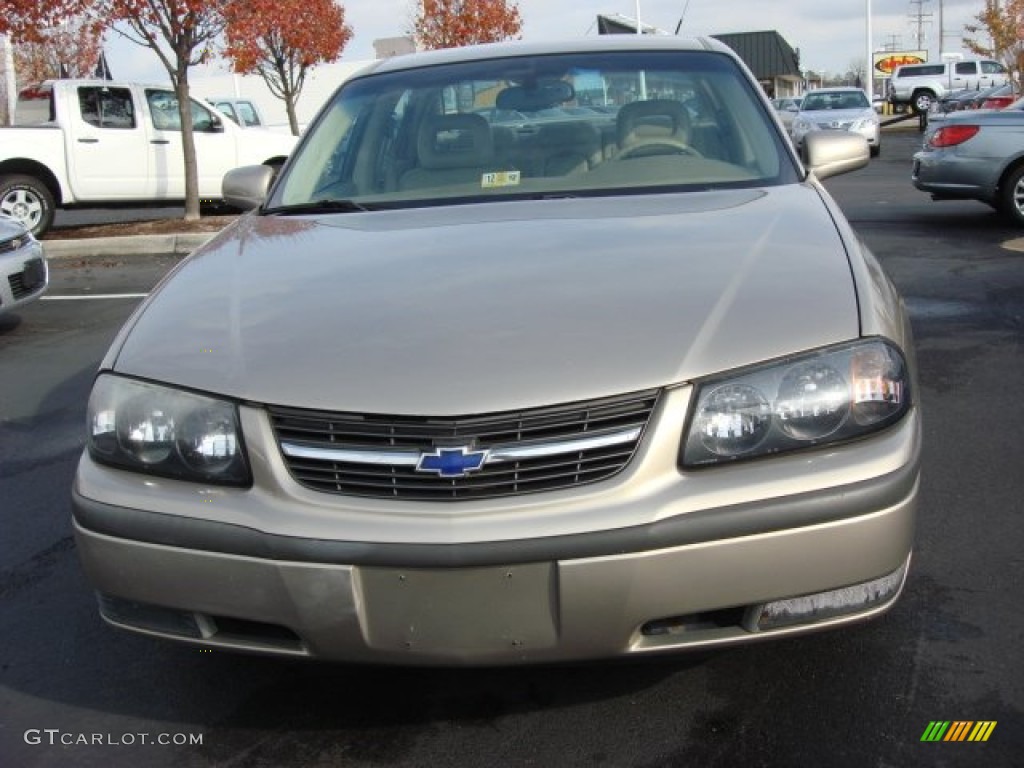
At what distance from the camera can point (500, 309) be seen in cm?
245

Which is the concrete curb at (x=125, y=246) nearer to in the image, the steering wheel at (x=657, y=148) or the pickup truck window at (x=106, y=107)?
the pickup truck window at (x=106, y=107)

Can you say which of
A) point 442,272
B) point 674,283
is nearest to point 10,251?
point 442,272

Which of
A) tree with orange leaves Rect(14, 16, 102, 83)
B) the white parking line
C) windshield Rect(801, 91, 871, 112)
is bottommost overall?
the white parking line

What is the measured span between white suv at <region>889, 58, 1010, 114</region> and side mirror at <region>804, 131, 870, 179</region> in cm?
3986

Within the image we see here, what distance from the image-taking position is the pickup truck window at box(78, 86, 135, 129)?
1311cm

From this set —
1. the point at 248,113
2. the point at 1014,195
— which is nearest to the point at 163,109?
the point at 1014,195

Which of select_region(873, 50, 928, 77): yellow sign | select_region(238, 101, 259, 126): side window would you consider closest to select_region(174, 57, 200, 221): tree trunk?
select_region(238, 101, 259, 126): side window

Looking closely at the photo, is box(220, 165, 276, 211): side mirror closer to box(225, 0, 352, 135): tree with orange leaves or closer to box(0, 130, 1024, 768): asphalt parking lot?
box(0, 130, 1024, 768): asphalt parking lot

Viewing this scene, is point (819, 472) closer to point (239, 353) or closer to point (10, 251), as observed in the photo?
point (239, 353)

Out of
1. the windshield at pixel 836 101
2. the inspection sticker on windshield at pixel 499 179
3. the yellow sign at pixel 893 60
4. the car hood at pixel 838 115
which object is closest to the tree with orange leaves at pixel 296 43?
the car hood at pixel 838 115

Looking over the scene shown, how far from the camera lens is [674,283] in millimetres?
2518

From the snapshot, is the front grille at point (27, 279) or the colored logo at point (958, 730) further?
the front grille at point (27, 279)

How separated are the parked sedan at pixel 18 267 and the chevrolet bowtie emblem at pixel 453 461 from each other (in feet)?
19.7

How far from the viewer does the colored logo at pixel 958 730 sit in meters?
2.47
